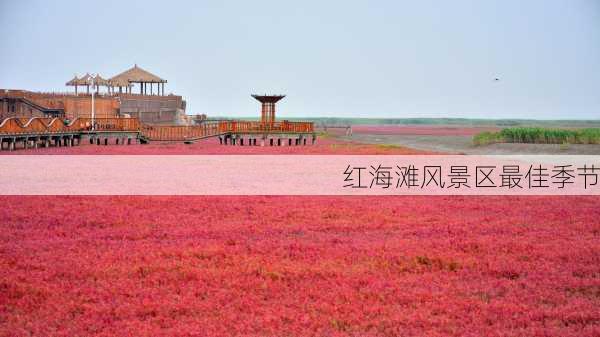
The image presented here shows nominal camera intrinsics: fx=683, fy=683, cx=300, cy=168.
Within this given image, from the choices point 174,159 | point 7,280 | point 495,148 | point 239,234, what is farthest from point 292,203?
point 495,148

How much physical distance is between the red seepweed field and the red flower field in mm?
34

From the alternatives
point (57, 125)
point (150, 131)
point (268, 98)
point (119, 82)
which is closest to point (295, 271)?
point (57, 125)

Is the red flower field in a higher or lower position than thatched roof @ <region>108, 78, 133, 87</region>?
lower

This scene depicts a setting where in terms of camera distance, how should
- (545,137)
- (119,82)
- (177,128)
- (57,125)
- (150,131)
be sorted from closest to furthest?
(57,125) → (150,131) → (177,128) → (545,137) → (119,82)

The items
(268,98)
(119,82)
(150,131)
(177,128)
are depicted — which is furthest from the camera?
(119,82)

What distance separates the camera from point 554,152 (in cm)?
6581

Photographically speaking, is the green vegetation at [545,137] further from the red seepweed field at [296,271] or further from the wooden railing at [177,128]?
the red seepweed field at [296,271]

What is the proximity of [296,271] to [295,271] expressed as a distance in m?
0.02

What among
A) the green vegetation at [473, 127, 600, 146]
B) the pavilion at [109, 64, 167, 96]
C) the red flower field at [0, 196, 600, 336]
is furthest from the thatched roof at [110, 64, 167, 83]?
the red flower field at [0, 196, 600, 336]

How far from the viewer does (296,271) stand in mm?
13453

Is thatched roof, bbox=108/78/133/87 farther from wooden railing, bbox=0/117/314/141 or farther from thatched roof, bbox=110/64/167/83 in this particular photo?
wooden railing, bbox=0/117/314/141

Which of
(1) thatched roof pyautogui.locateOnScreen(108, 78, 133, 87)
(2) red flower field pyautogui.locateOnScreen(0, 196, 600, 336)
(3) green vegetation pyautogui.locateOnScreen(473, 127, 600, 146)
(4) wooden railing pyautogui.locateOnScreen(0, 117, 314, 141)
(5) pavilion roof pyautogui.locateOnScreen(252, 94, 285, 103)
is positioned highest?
(1) thatched roof pyautogui.locateOnScreen(108, 78, 133, 87)

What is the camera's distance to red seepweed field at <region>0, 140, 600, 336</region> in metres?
10.4

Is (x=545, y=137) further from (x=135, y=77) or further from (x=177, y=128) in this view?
(x=135, y=77)
